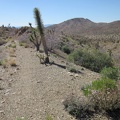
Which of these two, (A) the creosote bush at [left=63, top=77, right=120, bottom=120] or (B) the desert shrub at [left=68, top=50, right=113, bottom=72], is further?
(B) the desert shrub at [left=68, top=50, right=113, bottom=72]

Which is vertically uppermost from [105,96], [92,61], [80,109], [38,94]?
[105,96]

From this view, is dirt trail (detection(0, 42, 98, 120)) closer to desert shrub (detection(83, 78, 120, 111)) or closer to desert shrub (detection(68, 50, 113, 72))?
desert shrub (detection(83, 78, 120, 111))

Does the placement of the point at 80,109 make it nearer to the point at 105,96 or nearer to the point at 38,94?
the point at 105,96

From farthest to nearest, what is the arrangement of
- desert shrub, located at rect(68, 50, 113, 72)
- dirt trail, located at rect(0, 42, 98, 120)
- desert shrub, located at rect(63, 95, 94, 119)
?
1. desert shrub, located at rect(68, 50, 113, 72)
2. dirt trail, located at rect(0, 42, 98, 120)
3. desert shrub, located at rect(63, 95, 94, 119)

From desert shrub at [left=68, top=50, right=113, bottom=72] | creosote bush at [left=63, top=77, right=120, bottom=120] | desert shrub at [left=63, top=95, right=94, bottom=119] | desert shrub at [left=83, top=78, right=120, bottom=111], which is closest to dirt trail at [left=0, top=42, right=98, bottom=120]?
desert shrub at [left=63, top=95, right=94, bottom=119]

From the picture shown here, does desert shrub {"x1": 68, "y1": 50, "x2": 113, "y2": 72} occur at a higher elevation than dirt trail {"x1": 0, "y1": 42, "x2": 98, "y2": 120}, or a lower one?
lower

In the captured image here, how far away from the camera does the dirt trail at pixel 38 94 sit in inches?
360

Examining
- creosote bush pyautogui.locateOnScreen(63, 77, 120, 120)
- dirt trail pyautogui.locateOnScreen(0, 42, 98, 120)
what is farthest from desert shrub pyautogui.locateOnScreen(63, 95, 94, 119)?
dirt trail pyautogui.locateOnScreen(0, 42, 98, 120)

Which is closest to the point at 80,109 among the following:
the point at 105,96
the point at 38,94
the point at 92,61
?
the point at 105,96

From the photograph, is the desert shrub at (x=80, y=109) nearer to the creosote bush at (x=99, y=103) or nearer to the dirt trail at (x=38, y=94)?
the creosote bush at (x=99, y=103)

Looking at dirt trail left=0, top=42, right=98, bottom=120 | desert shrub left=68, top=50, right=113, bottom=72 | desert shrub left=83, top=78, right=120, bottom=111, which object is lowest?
desert shrub left=68, top=50, right=113, bottom=72

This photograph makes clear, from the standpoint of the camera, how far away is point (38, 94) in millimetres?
11445

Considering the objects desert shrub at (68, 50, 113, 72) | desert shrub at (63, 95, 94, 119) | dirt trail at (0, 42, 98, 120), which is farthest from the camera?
desert shrub at (68, 50, 113, 72)

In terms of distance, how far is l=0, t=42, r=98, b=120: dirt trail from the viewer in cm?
915
